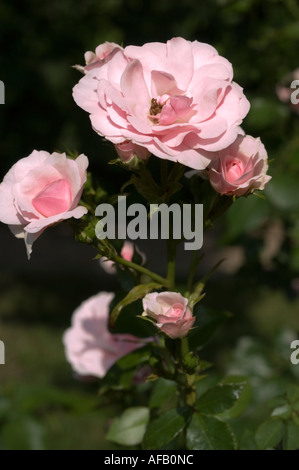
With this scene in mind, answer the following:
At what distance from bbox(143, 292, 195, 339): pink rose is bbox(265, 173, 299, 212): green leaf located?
76 cm

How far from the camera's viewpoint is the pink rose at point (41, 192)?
0.80 m

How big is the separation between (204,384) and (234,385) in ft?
0.64

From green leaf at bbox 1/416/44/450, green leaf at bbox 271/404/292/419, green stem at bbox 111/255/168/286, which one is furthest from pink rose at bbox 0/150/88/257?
green leaf at bbox 1/416/44/450

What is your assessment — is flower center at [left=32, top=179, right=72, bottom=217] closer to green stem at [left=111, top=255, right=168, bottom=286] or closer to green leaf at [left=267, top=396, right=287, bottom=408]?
green stem at [left=111, top=255, right=168, bottom=286]

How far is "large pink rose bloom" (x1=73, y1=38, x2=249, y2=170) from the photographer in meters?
0.77

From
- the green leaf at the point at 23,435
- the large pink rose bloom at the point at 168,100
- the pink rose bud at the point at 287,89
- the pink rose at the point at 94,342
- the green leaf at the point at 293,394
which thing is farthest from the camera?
the pink rose bud at the point at 287,89

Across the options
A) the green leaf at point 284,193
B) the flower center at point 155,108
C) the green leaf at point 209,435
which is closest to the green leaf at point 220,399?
the green leaf at point 209,435

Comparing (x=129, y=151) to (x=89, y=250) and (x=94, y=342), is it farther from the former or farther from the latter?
(x=89, y=250)

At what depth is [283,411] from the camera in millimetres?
982

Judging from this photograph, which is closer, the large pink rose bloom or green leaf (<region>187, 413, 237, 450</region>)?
the large pink rose bloom

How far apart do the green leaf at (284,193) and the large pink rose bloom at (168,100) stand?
72 cm

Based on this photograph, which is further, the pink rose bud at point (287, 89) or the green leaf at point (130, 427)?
the pink rose bud at point (287, 89)

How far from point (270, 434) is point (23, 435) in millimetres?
620

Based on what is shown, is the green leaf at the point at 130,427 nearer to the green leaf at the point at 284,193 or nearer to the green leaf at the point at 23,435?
the green leaf at the point at 23,435
